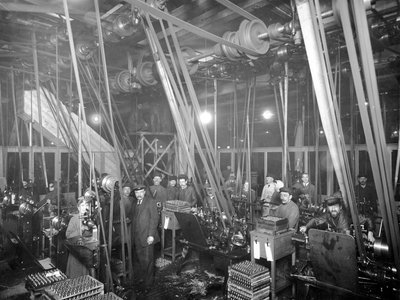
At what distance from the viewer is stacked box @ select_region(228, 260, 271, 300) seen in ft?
14.5

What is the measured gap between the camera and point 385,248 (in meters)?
3.87

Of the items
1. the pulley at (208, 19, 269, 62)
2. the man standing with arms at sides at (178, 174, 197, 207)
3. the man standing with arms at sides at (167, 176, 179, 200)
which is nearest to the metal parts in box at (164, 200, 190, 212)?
the man standing with arms at sides at (178, 174, 197, 207)

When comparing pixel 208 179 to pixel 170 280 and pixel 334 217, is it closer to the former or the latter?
pixel 170 280

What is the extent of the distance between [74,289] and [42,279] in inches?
23.9

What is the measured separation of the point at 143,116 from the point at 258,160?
692 centimetres

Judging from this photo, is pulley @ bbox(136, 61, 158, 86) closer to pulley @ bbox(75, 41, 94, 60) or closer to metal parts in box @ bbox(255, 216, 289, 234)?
pulley @ bbox(75, 41, 94, 60)

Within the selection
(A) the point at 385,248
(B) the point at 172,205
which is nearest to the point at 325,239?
(A) the point at 385,248

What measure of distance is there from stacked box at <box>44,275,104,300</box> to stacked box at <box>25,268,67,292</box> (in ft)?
0.51

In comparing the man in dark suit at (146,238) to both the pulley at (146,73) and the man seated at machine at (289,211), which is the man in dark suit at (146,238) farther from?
the pulley at (146,73)

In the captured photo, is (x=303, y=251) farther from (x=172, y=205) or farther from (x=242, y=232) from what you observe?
(x=172, y=205)

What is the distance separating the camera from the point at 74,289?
3.12 m

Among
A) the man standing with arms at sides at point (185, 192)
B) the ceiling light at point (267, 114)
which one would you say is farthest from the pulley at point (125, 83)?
the ceiling light at point (267, 114)

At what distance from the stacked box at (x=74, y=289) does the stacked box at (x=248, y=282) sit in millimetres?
2212

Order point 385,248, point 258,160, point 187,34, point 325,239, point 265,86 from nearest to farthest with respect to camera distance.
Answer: point 385,248 < point 325,239 < point 187,34 < point 265,86 < point 258,160
